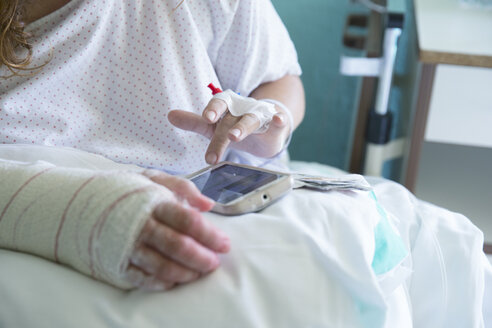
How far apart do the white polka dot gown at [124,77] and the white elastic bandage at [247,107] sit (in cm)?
12

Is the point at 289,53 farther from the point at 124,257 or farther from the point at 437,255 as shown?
the point at 124,257

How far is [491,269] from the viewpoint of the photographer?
69 cm

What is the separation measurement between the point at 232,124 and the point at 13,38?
335mm

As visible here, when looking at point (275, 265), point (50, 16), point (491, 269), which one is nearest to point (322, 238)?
point (275, 265)

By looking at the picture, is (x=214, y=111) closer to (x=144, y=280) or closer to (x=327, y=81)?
(x=144, y=280)

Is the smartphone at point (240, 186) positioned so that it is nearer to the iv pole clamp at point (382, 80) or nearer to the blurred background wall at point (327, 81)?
the iv pole clamp at point (382, 80)

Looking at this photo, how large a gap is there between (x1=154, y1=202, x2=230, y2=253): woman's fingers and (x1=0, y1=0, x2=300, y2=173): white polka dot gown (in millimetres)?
349

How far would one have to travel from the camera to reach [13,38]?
76 cm

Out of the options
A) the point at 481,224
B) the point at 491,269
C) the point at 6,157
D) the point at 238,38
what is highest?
the point at 238,38

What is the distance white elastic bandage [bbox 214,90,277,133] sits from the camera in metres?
0.73

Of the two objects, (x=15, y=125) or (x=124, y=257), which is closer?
(x=124, y=257)

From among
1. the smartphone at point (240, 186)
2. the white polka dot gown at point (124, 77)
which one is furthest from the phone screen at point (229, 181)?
the white polka dot gown at point (124, 77)

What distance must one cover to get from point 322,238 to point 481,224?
74cm

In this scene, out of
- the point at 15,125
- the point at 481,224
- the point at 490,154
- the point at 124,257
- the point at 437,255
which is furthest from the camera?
the point at 490,154
